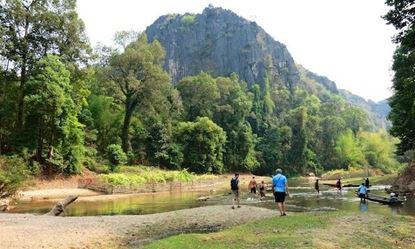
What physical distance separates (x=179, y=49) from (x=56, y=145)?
488 ft

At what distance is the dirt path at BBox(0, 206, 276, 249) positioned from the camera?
15.1 metres

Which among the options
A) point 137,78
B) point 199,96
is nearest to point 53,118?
point 137,78

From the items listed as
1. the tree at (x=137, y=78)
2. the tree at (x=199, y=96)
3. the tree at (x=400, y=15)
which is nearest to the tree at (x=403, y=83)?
the tree at (x=400, y=15)

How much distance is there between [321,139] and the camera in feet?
422

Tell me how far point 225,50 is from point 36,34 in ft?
433

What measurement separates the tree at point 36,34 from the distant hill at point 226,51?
382 ft

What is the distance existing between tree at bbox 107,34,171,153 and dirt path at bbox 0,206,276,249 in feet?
147

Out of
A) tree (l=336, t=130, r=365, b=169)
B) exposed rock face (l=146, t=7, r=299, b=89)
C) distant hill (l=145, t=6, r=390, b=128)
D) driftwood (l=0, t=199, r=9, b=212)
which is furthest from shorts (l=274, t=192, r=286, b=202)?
exposed rock face (l=146, t=7, r=299, b=89)

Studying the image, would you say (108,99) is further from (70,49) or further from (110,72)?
(70,49)

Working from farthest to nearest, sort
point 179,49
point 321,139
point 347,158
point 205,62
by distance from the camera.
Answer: point 179,49 → point 205,62 → point 321,139 → point 347,158

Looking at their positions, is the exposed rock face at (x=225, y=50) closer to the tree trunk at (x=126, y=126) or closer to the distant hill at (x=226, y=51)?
the distant hill at (x=226, y=51)

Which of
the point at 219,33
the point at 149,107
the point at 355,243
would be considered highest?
the point at 219,33

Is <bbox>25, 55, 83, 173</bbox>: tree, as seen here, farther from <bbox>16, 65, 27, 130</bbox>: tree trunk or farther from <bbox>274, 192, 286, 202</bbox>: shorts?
<bbox>274, 192, 286, 202</bbox>: shorts

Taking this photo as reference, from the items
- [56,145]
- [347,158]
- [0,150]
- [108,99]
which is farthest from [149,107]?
[347,158]
